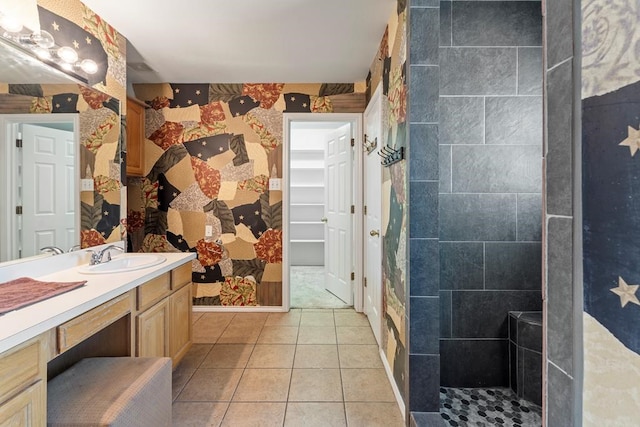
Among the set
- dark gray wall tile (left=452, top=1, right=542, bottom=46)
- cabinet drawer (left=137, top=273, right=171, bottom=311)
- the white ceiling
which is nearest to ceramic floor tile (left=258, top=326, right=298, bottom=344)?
cabinet drawer (left=137, top=273, right=171, bottom=311)

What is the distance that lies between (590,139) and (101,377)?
1.77 meters

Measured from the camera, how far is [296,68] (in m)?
2.88

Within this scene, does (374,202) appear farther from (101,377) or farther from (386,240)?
A: (101,377)

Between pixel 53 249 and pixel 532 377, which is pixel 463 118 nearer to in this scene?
pixel 532 377

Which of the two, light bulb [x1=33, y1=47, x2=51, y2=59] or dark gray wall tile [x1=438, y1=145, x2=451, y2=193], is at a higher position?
light bulb [x1=33, y1=47, x2=51, y2=59]

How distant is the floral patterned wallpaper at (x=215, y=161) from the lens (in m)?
3.23

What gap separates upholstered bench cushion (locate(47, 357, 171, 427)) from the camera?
3.56 feet

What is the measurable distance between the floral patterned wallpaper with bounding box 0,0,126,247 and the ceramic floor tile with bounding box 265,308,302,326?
151 cm

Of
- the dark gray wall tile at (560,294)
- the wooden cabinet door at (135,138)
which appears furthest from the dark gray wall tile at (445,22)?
the wooden cabinet door at (135,138)

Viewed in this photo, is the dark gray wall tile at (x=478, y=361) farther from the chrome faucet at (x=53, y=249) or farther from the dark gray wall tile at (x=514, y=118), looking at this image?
the chrome faucet at (x=53, y=249)

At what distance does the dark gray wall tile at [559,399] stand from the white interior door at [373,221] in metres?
1.72

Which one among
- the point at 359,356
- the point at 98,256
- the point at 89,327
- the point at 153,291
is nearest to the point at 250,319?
the point at 359,356

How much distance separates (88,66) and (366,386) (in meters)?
2.69

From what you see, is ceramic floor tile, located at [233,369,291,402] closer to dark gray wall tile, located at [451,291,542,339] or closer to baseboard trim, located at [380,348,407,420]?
baseboard trim, located at [380,348,407,420]
